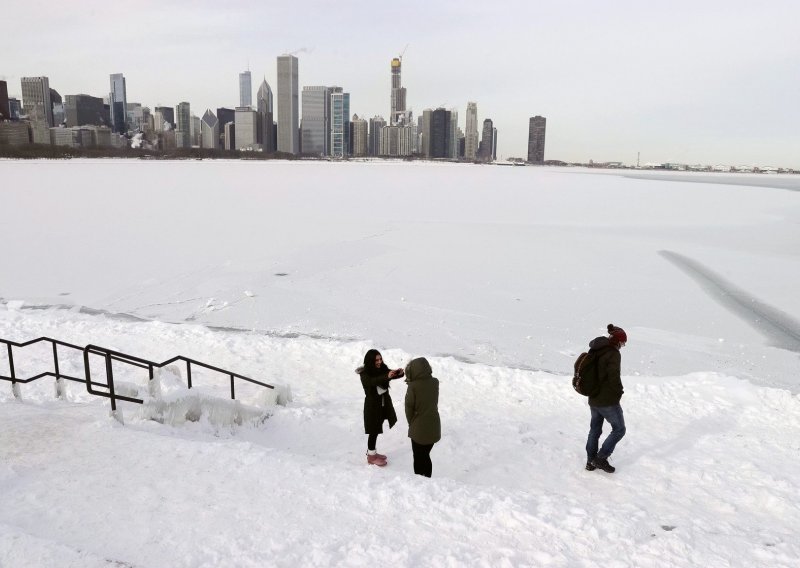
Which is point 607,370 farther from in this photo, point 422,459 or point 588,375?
point 422,459

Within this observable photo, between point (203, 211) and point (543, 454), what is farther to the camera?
point (203, 211)

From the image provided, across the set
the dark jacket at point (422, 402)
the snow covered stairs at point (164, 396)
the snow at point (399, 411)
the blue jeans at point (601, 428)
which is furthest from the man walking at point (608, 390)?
the snow covered stairs at point (164, 396)

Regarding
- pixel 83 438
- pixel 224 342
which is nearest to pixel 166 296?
pixel 224 342

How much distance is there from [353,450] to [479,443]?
1420mm

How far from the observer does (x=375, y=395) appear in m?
5.74

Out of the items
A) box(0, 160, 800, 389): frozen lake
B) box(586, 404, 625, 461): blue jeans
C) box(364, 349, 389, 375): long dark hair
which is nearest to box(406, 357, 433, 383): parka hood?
box(364, 349, 389, 375): long dark hair

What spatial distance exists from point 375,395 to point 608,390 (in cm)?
219

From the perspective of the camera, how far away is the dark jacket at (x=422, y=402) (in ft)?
16.8

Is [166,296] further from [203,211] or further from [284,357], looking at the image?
[203,211]

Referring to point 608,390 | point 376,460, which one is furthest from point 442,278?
point 608,390

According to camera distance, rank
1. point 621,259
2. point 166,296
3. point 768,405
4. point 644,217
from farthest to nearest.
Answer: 1. point 644,217
2. point 621,259
3. point 166,296
4. point 768,405

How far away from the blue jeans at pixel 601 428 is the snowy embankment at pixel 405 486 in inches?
10.3

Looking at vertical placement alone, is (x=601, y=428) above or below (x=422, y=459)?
above

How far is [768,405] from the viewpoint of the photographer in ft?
26.2
